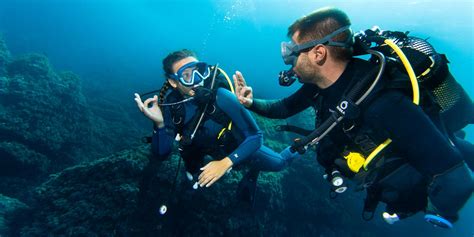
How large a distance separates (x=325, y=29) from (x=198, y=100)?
6.63 feet

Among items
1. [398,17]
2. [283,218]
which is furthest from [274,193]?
[398,17]

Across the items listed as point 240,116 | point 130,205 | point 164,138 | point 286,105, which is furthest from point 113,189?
point 286,105

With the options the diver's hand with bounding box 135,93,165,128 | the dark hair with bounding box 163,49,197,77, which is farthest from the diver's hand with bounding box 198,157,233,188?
the dark hair with bounding box 163,49,197,77

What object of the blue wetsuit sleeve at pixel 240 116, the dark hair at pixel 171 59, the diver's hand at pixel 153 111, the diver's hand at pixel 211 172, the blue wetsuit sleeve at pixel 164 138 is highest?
the dark hair at pixel 171 59

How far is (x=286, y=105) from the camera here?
360cm

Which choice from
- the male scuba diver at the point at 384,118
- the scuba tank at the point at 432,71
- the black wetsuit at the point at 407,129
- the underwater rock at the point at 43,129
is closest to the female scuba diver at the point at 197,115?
the male scuba diver at the point at 384,118

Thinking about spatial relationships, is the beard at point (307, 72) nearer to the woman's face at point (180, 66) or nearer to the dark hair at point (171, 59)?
the woman's face at point (180, 66)

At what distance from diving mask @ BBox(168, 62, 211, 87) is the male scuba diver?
1417mm

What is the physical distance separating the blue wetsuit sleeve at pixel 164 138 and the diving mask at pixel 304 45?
2.43m

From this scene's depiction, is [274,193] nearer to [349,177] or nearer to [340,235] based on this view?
[340,235]

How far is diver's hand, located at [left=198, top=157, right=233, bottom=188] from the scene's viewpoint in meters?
2.91

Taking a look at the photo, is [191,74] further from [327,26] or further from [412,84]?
[412,84]

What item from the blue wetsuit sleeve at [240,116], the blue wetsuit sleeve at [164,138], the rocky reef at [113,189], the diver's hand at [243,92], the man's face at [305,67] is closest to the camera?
the man's face at [305,67]

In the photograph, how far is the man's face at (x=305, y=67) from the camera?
2.55 metres
